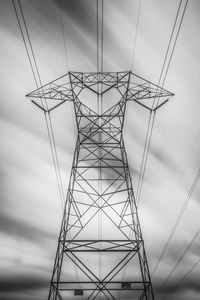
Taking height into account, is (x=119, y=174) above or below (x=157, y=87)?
below

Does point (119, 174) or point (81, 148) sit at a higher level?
point (81, 148)

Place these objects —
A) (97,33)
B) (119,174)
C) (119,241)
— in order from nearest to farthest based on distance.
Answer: (119,241)
(97,33)
(119,174)

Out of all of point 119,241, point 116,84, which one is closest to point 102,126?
point 116,84

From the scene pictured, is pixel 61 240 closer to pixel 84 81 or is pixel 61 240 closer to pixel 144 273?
pixel 144 273

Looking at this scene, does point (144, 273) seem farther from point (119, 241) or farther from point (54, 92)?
point (54, 92)

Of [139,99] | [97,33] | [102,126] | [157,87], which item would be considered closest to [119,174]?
[102,126]

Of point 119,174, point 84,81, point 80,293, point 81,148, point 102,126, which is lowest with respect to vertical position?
point 80,293

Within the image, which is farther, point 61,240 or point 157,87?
point 157,87

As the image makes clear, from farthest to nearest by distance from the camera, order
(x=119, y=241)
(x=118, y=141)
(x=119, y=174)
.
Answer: (x=118, y=141) → (x=119, y=174) → (x=119, y=241)

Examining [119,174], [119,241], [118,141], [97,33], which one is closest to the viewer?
[119,241]
